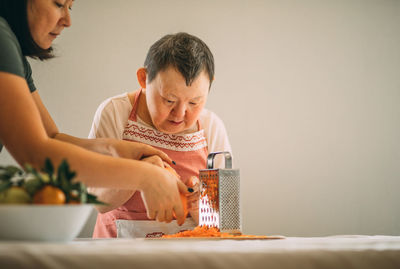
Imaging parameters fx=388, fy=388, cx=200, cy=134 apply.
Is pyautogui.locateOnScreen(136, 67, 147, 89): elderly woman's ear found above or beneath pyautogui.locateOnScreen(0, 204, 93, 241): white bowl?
above

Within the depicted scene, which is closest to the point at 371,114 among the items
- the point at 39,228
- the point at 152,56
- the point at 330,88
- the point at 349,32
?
the point at 330,88

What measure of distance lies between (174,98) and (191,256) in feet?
3.07

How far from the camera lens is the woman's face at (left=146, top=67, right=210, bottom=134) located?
1469 mm

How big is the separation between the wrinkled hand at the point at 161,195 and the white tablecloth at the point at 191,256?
0.27m

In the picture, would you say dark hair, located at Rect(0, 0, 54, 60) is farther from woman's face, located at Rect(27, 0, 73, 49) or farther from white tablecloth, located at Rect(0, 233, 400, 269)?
white tablecloth, located at Rect(0, 233, 400, 269)

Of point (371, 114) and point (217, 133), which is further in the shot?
point (371, 114)

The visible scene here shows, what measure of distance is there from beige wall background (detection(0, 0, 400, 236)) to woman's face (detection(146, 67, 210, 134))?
4.25 feet

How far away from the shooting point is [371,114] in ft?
10.0

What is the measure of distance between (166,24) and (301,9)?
107 cm

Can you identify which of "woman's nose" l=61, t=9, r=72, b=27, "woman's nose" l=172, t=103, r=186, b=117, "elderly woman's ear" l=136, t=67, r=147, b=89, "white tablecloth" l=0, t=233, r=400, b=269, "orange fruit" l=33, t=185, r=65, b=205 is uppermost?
"elderly woman's ear" l=136, t=67, r=147, b=89

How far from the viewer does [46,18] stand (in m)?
1.06

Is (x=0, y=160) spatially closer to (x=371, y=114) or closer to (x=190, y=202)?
(x=190, y=202)

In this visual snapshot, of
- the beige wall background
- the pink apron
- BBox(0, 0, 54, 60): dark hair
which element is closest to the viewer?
BBox(0, 0, 54, 60): dark hair

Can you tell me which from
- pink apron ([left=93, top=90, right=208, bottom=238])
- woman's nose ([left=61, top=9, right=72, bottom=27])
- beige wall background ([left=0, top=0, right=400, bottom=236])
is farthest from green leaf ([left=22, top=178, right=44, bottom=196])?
beige wall background ([left=0, top=0, right=400, bottom=236])
